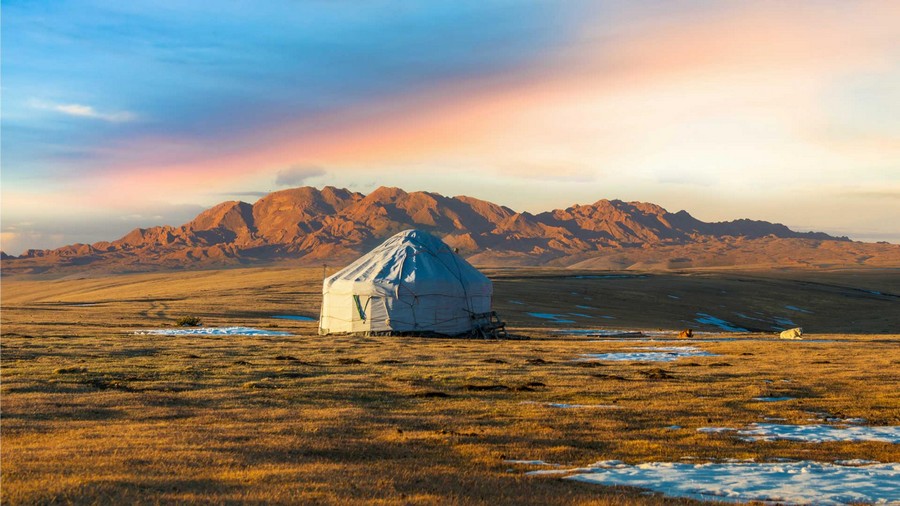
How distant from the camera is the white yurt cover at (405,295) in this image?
53031 mm

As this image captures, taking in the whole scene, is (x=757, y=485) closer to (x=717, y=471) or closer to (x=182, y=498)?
(x=717, y=471)

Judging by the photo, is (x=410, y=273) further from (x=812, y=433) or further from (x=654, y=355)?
(x=812, y=433)

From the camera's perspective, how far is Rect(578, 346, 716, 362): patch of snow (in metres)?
37.6

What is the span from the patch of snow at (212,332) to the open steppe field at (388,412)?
9.15 ft

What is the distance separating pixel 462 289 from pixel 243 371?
2694cm

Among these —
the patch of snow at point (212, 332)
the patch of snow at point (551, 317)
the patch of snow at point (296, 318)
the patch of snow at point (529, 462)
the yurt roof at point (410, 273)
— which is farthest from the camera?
the patch of snow at point (551, 317)

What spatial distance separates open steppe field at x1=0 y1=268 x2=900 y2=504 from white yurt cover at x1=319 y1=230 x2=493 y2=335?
491 centimetres

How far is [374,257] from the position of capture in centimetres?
5747

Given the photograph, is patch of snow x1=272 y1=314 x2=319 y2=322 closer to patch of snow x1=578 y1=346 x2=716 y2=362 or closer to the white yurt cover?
the white yurt cover

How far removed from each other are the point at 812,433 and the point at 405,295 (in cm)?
3631

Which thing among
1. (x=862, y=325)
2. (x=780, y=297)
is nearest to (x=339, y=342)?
(x=862, y=325)

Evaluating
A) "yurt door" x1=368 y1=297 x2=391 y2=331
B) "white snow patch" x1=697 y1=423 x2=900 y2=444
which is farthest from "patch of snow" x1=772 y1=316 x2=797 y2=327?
"white snow patch" x1=697 y1=423 x2=900 y2=444

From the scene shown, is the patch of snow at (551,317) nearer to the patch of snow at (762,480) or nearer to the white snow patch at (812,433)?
the white snow patch at (812,433)

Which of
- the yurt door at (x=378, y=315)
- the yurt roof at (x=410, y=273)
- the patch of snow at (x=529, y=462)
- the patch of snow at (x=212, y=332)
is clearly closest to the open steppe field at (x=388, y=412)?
the patch of snow at (x=529, y=462)
